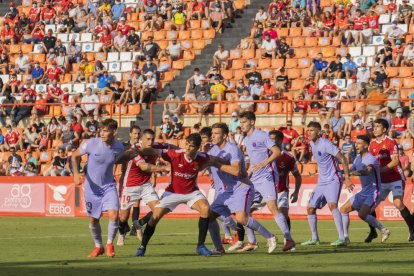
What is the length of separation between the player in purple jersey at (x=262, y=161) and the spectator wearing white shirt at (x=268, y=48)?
20.6 metres

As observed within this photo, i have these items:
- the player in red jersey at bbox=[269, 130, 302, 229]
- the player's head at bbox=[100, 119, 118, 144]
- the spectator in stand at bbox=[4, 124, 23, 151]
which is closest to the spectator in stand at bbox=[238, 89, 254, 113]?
the spectator in stand at bbox=[4, 124, 23, 151]

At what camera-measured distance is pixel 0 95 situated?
44.0 meters

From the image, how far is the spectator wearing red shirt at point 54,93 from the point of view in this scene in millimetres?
41969

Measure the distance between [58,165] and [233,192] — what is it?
1963 centimetres

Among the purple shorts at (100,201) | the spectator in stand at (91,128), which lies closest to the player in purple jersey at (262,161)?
the purple shorts at (100,201)

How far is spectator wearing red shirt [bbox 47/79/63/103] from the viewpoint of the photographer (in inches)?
1652

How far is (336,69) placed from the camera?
37344 mm

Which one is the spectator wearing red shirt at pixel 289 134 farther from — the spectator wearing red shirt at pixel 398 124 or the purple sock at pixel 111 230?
the purple sock at pixel 111 230

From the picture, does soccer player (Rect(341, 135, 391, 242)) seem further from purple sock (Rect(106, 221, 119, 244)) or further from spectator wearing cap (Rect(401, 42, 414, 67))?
spectator wearing cap (Rect(401, 42, 414, 67))

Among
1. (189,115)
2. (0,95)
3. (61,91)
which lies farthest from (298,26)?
(0,95)

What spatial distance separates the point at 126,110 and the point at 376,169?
19.1 metres

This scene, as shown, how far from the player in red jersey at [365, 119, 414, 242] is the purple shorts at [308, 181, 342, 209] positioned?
134cm

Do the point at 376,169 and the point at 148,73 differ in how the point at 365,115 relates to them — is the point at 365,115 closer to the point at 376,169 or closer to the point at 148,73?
the point at 148,73

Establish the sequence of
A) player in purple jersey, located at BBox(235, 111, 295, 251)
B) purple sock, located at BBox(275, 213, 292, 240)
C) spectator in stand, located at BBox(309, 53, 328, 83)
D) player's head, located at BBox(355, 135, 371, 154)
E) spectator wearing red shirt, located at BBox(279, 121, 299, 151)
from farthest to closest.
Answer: spectator in stand, located at BBox(309, 53, 328, 83) → spectator wearing red shirt, located at BBox(279, 121, 299, 151) → player's head, located at BBox(355, 135, 371, 154) → player in purple jersey, located at BBox(235, 111, 295, 251) → purple sock, located at BBox(275, 213, 292, 240)
